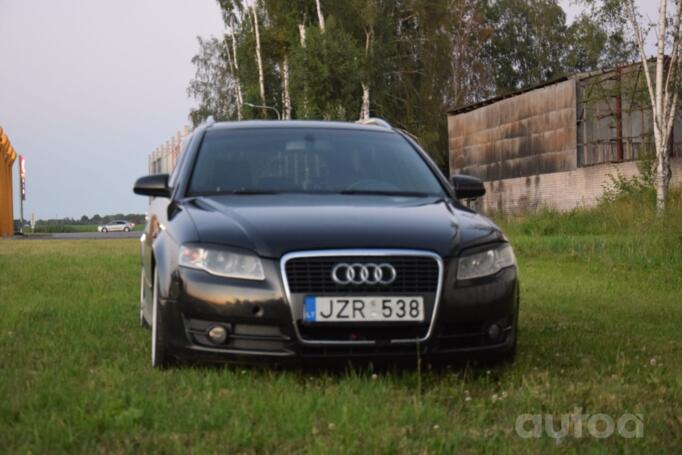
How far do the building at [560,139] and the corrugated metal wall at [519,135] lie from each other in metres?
0.04

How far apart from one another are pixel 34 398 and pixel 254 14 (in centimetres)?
4841

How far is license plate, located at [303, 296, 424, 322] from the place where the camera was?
5152 millimetres

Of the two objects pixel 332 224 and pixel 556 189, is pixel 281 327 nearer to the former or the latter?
pixel 332 224

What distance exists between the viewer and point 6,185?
165 ft

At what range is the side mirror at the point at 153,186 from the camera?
6.67 m

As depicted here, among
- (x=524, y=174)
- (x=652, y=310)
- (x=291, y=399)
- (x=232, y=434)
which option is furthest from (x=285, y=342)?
(x=524, y=174)

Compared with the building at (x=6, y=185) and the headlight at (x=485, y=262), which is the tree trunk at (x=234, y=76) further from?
the headlight at (x=485, y=262)

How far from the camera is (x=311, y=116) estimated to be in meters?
42.8

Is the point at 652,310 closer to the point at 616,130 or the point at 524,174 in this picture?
the point at 616,130

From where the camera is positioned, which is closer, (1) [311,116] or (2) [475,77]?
(1) [311,116]

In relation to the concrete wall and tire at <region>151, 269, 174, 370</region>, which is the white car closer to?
the concrete wall

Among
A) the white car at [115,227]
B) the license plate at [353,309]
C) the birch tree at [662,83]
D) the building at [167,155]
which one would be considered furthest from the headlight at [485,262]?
Answer: the white car at [115,227]

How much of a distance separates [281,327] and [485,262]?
1.11 metres

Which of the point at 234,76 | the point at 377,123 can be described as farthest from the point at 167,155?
the point at 377,123
